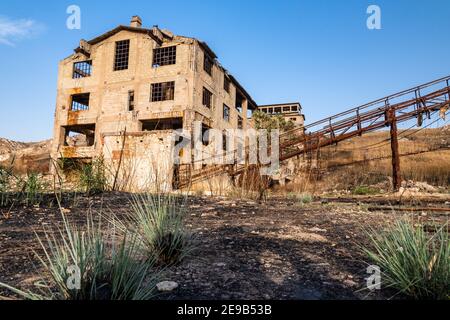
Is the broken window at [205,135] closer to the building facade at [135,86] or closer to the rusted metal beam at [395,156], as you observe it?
the building facade at [135,86]

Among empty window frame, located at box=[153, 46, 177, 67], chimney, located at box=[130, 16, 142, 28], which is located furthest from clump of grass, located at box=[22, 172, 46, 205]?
chimney, located at box=[130, 16, 142, 28]

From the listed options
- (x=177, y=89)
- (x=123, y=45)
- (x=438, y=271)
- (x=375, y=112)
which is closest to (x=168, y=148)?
(x=177, y=89)

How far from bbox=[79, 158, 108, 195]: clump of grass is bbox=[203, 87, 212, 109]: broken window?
44.7ft

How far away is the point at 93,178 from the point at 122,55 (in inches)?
649

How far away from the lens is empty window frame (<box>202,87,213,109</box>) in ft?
65.2

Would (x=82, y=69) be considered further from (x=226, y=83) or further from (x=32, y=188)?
(x=32, y=188)

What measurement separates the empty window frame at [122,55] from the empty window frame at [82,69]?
2.49 metres

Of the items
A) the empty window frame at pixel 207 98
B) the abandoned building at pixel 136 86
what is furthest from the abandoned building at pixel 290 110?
the empty window frame at pixel 207 98

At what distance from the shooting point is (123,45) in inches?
812

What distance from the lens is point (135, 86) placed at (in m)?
19.5

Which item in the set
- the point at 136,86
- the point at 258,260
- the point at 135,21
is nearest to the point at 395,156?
the point at 258,260

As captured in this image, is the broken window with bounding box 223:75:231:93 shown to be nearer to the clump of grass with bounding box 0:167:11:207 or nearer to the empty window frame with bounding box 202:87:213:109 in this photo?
the empty window frame with bounding box 202:87:213:109
